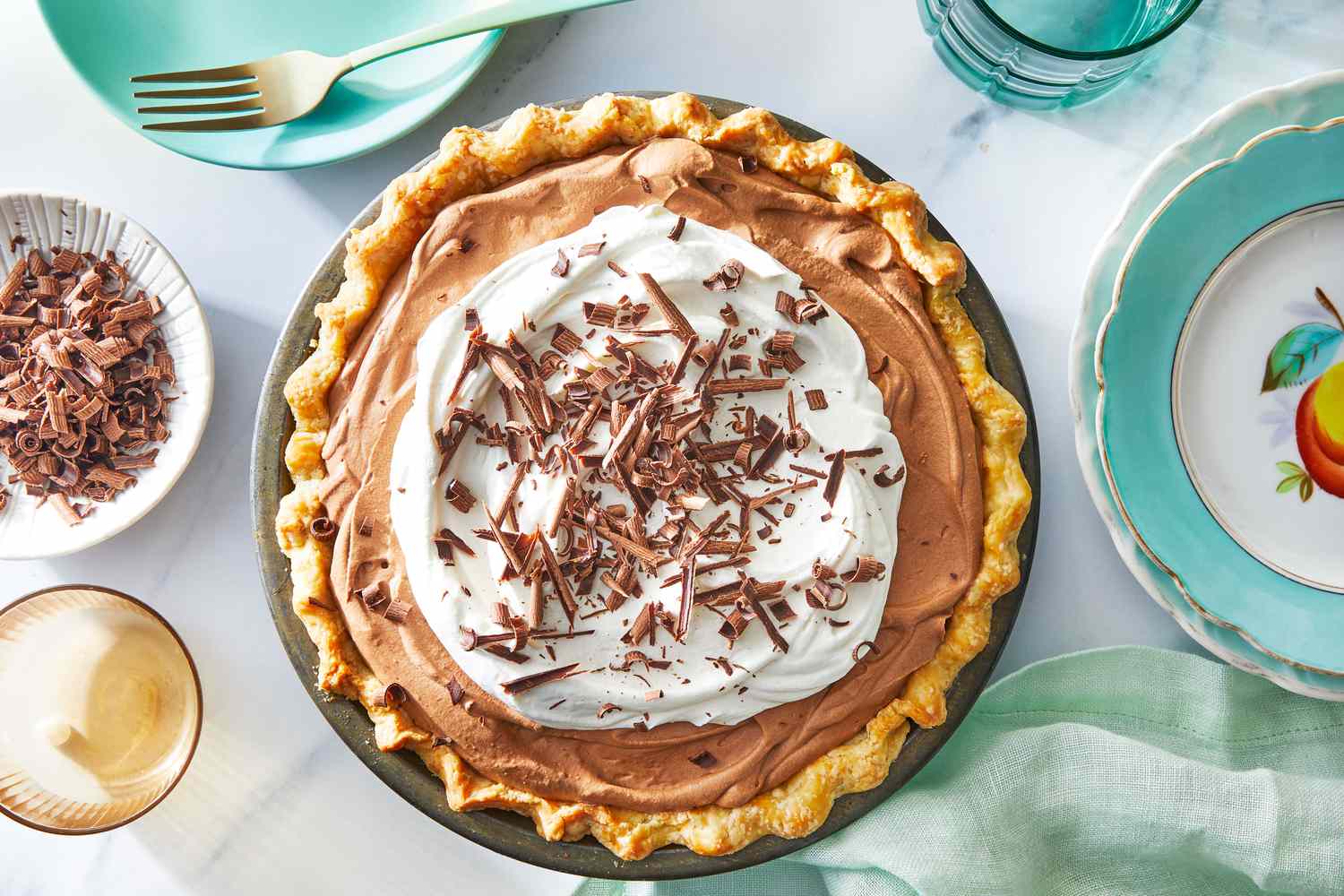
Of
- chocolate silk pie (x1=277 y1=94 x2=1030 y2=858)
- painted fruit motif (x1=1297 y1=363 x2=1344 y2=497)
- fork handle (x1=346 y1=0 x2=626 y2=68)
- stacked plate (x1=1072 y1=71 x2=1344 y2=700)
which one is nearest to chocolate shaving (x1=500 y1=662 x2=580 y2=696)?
chocolate silk pie (x1=277 y1=94 x2=1030 y2=858)

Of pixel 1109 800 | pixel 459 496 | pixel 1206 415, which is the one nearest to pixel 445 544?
pixel 459 496

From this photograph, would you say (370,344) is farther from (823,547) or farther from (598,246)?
(823,547)

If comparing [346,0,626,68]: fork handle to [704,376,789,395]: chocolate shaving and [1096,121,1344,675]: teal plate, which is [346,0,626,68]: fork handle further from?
[1096,121,1344,675]: teal plate

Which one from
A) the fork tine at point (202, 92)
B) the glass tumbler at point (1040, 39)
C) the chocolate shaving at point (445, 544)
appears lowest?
the chocolate shaving at point (445, 544)

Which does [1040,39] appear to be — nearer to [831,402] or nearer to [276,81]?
[831,402]

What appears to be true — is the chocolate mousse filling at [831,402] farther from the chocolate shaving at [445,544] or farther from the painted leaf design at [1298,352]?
the painted leaf design at [1298,352]

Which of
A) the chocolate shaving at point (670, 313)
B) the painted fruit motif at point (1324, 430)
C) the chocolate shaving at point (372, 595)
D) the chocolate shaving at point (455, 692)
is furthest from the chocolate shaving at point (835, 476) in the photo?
the painted fruit motif at point (1324, 430)
